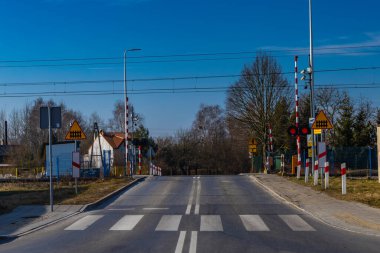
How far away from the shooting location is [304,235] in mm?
11781

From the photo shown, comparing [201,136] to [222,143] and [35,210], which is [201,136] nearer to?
[222,143]

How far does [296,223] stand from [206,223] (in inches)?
93.0

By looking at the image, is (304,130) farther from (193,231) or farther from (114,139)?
(114,139)

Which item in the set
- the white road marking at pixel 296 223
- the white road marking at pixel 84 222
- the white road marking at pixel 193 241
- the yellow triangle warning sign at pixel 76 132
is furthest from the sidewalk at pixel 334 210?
the yellow triangle warning sign at pixel 76 132

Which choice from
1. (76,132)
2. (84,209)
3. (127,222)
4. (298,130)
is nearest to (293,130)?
(298,130)

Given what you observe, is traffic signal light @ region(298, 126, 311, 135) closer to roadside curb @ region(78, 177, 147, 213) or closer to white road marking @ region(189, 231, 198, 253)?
roadside curb @ region(78, 177, 147, 213)

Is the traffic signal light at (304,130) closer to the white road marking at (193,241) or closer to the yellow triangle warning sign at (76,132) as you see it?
the yellow triangle warning sign at (76,132)

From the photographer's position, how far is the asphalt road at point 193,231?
10.3m

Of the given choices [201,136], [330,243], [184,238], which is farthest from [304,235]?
[201,136]

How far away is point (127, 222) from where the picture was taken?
47.0ft

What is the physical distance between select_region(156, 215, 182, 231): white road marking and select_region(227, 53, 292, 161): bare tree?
39.5 metres

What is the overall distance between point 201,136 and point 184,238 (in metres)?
73.2

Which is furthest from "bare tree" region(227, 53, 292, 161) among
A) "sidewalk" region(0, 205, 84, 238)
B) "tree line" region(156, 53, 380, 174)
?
"sidewalk" region(0, 205, 84, 238)

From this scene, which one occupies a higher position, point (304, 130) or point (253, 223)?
point (304, 130)
